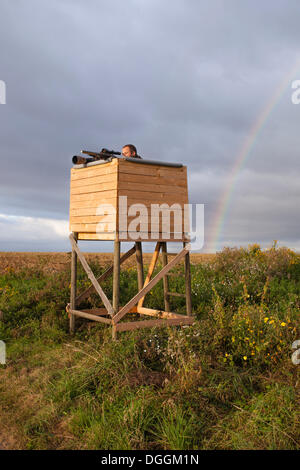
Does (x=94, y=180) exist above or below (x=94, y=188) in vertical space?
above

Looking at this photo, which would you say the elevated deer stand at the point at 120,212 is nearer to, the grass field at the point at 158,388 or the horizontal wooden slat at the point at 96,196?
the horizontal wooden slat at the point at 96,196

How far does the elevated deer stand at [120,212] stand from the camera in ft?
26.8

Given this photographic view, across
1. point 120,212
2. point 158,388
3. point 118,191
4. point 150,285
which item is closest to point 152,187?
point 118,191

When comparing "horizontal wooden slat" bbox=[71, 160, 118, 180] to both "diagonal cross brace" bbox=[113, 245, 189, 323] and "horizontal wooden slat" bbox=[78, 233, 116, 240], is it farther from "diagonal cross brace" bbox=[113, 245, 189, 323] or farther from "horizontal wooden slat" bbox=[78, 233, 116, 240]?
"diagonal cross brace" bbox=[113, 245, 189, 323]

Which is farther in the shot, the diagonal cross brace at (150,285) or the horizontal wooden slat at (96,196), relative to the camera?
the horizontal wooden slat at (96,196)

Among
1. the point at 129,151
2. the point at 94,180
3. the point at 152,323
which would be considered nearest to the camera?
the point at 152,323

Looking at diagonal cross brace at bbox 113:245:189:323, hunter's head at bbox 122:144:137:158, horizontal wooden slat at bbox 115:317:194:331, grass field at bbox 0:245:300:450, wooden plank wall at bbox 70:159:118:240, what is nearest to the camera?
grass field at bbox 0:245:300:450

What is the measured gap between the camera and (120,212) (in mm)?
8094

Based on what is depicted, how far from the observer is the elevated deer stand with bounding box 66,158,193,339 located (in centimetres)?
816

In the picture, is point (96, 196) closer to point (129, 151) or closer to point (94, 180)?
point (94, 180)

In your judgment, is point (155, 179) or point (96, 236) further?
point (96, 236)

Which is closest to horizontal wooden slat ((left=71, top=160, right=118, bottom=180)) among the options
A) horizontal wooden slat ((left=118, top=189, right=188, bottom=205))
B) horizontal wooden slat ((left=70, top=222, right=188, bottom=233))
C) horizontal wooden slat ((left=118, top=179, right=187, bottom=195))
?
horizontal wooden slat ((left=118, top=179, right=187, bottom=195))

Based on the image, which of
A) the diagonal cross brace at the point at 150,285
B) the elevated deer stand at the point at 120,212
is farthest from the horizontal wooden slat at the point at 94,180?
the diagonal cross brace at the point at 150,285

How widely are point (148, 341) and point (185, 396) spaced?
67.5 inches
